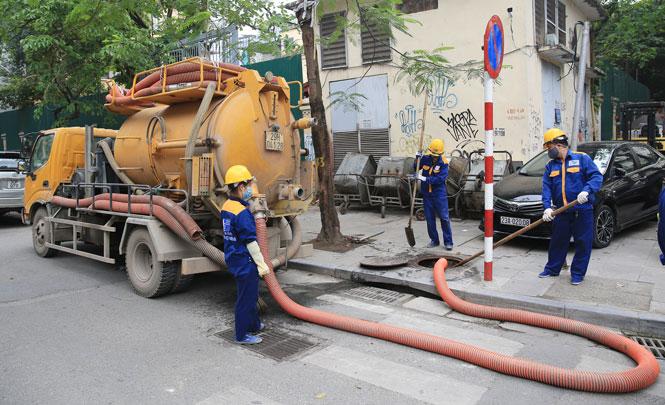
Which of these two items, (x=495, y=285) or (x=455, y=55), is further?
(x=455, y=55)

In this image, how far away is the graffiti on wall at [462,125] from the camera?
477 inches

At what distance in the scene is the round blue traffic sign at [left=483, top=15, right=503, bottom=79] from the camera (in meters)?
6.05

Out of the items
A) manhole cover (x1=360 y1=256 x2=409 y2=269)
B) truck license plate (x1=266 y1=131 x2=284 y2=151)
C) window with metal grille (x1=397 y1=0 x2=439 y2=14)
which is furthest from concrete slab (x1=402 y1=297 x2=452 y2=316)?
window with metal grille (x1=397 y1=0 x2=439 y2=14)

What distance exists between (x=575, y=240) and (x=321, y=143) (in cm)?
421

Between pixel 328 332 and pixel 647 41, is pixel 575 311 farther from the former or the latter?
pixel 647 41

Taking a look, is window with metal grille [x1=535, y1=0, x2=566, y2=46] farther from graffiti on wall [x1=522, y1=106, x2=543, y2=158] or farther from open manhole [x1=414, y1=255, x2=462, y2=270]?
open manhole [x1=414, y1=255, x2=462, y2=270]

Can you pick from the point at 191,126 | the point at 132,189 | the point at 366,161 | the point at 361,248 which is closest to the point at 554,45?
the point at 366,161

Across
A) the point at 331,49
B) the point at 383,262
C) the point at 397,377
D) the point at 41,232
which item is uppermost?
the point at 331,49

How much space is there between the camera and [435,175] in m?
8.29

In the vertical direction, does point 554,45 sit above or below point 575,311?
above

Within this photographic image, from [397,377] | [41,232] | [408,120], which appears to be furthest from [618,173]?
[41,232]

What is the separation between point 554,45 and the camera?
11.5m

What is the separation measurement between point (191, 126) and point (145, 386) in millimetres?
3488

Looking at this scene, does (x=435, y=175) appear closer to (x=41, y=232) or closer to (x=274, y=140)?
(x=274, y=140)
